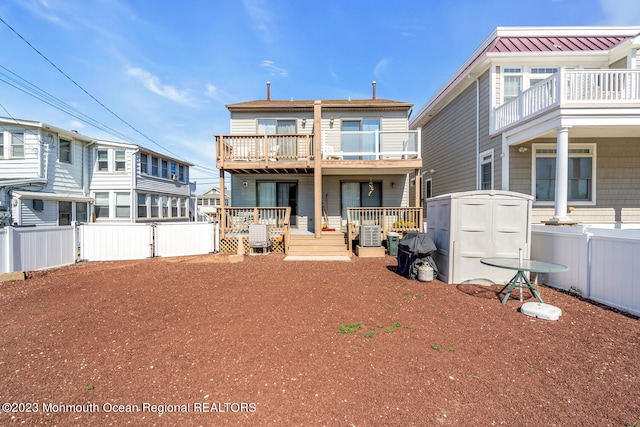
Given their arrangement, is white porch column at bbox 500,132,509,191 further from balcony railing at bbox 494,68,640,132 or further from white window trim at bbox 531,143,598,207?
white window trim at bbox 531,143,598,207

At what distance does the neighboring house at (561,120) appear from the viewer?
22.9 feet

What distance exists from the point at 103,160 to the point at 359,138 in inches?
580

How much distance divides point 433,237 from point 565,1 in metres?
11.8

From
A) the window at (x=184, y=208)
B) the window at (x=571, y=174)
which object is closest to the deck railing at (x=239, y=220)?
the window at (x=571, y=174)

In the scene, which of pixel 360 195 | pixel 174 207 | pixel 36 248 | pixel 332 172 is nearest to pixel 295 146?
pixel 332 172

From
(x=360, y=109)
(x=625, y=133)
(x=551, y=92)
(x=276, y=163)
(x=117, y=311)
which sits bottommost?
(x=117, y=311)

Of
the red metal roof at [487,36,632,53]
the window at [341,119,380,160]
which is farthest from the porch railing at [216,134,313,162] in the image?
the red metal roof at [487,36,632,53]

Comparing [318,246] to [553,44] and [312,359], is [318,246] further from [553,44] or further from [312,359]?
[553,44]

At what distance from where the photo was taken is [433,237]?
6766 mm

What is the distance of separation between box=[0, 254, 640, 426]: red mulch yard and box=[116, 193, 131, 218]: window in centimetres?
1155

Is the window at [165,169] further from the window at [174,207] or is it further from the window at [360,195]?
the window at [360,195]

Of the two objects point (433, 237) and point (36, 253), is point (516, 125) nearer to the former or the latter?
point (433, 237)

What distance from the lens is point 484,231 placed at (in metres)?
5.76

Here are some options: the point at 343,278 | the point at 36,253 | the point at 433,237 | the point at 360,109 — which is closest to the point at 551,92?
the point at 433,237
